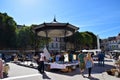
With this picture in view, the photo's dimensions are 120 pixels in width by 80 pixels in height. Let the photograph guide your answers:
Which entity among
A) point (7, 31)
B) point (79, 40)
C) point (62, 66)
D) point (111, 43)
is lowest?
point (62, 66)

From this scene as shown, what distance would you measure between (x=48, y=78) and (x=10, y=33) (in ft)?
137

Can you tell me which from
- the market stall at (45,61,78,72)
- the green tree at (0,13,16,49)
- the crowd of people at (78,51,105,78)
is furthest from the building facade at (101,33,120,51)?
the crowd of people at (78,51,105,78)

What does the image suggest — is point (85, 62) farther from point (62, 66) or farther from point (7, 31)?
point (7, 31)

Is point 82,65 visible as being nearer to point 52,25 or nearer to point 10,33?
point 52,25

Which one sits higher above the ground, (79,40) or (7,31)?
(7,31)

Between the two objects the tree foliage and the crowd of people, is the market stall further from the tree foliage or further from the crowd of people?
A: the tree foliage

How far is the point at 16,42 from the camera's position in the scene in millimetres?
57281

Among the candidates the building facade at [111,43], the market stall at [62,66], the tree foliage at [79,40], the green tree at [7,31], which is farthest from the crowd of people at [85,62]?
the building facade at [111,43]

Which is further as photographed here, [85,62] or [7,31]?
[7,31]

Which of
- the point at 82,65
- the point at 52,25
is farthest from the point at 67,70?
the point at 52,25

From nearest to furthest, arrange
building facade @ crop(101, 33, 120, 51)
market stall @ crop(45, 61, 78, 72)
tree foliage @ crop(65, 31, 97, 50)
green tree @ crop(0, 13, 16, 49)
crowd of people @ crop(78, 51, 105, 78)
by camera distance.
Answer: crowd of people @ crop(78, 51, 105, 78) < market stall @ crop(45, 61, 78, 72) < green tree @ crop(0, 13, 16, 49) < tree foliage @ crop(65, 31, 97, 50) < building facade @ crop(101, 33, 120, 51)

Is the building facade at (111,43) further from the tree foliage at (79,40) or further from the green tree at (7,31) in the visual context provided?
the green tree at (7,31)

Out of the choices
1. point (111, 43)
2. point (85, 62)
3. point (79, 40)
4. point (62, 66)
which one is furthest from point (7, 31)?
point (111, 43)

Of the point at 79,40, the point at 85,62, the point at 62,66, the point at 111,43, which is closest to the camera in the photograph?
the point at 85,62
